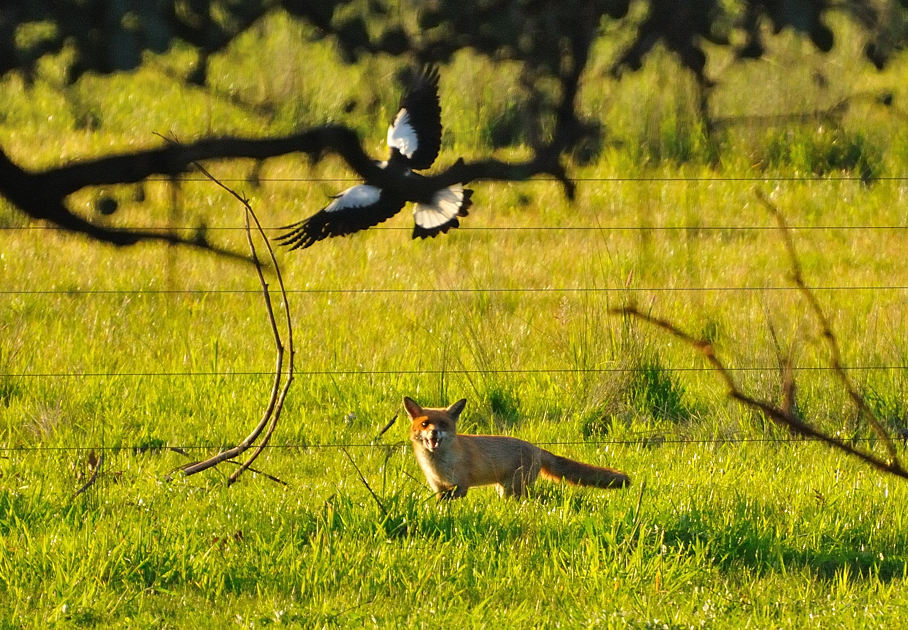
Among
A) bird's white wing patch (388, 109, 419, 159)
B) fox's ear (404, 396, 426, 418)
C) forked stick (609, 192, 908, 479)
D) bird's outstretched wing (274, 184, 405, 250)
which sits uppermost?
bird's white wing patch (388, 109, 419, 159)

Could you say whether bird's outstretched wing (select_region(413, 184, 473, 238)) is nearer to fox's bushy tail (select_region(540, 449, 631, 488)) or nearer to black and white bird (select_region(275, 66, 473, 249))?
black and white bird (select_region(275, 66, 473, 249))

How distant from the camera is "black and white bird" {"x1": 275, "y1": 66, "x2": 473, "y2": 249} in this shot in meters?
5.35

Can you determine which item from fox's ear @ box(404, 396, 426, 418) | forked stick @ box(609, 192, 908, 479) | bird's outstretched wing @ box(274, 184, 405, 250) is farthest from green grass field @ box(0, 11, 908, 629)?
forked stick @ box(609, 192, 908, 479)

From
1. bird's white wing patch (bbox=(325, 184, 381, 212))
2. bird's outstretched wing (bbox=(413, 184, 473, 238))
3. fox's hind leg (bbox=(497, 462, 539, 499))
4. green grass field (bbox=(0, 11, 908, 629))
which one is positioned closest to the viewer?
green grass field (bbox=(0, 11, 908, 629))

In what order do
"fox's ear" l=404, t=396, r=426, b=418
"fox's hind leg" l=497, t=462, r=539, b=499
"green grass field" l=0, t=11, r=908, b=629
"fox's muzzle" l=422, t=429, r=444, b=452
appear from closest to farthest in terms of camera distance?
"green grass field" l=0, t=11, r=908, b=629 → "fox's muzzle" l=422, t=429, r=444, b=452 → "fox's hind leg" l=497, t=462, r=539, b=499 → "fox's ear" l=404, t=396, r=426, b=418

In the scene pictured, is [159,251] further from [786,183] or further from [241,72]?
[786,183]

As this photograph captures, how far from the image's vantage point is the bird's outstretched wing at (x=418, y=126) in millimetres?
5520

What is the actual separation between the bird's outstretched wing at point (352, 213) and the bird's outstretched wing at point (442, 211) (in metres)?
0.29

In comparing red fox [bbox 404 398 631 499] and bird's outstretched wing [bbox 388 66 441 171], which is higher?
bird's outstretched wing [bbox 388 66 441 171]

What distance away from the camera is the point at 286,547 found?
4.02m

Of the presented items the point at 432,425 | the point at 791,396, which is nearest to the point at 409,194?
the point at 432,425

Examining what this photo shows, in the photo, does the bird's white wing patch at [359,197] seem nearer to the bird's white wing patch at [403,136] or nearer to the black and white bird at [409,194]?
the black and white bird at [409,194]

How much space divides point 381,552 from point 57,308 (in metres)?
4.08

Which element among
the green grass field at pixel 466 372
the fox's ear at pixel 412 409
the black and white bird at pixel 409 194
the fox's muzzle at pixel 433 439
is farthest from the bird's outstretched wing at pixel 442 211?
the fox's muzzle at pixel 433 439
